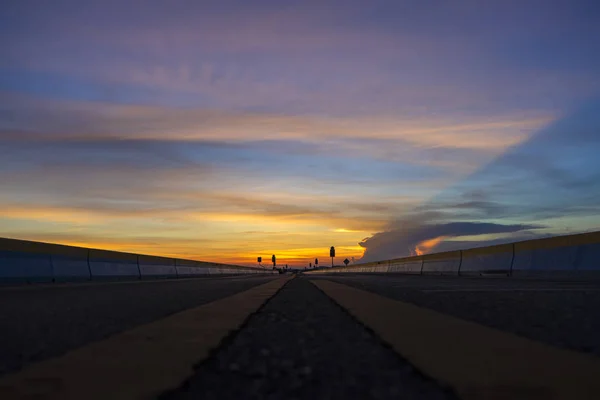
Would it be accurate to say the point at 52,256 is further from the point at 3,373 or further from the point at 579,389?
the point at 579,389

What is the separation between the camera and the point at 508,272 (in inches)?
929

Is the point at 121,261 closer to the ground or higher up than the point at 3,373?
higher up

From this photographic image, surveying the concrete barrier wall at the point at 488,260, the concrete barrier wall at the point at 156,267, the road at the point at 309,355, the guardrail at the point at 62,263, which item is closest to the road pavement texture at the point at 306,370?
the road at the point at 309,355

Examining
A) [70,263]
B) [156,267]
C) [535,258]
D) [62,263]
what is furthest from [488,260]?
[156,267]

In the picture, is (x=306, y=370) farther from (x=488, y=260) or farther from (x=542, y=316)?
(x=488, y=260)

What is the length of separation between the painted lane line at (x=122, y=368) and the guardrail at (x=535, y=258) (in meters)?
15.7

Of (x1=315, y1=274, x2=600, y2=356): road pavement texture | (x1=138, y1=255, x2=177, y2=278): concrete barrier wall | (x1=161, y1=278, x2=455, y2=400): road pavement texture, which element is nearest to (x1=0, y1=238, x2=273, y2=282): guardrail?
(x1=138, y1=255, x2=177, y2=278): concrete barrier wall

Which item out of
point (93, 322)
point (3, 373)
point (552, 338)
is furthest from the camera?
point (93, 322)

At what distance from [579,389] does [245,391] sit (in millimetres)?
1461

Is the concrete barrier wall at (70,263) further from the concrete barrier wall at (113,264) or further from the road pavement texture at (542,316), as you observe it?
the road pavement texture at (542,316)

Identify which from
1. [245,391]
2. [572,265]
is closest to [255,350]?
→ [245,391]

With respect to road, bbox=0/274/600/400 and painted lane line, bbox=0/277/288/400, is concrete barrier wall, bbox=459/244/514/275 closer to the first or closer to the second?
road, bbox=0/274/600/400

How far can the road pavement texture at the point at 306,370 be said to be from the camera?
9.59ft

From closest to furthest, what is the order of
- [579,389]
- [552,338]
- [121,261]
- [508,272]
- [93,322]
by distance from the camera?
[579,389] → [552,338] → [93,322] → [508,272] → [121,261]
